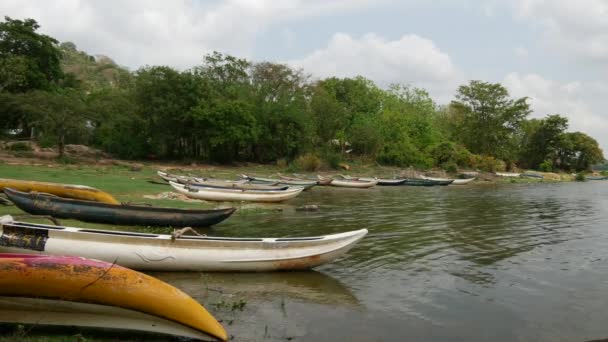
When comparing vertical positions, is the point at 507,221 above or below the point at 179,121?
below

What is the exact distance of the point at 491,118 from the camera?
279ft

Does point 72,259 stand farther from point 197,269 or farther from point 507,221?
point 507,221

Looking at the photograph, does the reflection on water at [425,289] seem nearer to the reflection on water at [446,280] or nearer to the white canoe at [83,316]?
the reflection on water at [446,280]

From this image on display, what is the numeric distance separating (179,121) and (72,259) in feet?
136

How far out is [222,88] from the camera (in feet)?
193

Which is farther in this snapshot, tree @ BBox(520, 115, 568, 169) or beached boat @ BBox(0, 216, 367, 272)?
tree @ BBox(520, 115, 568, 169)

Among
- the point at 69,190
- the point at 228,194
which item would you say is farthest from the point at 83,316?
the point at 228,194

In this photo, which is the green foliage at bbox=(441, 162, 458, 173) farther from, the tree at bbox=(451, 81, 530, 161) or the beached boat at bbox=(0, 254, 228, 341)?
the beached boat at bbox=(0, 254, 228, 341)

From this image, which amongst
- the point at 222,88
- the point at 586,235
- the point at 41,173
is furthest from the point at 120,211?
the point at 222,88

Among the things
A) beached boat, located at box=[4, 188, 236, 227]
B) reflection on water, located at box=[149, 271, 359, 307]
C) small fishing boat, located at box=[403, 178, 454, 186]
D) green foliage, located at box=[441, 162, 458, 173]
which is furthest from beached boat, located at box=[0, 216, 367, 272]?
green foliage, located at box=[441, 162, 458, 173]

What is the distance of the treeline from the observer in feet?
140

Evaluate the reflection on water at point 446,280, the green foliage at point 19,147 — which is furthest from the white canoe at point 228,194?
the green foliage at point 19,147

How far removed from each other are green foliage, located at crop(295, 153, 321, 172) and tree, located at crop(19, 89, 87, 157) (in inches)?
904

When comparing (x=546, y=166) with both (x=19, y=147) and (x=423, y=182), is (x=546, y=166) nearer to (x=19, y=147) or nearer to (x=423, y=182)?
(x=423, y=182)
